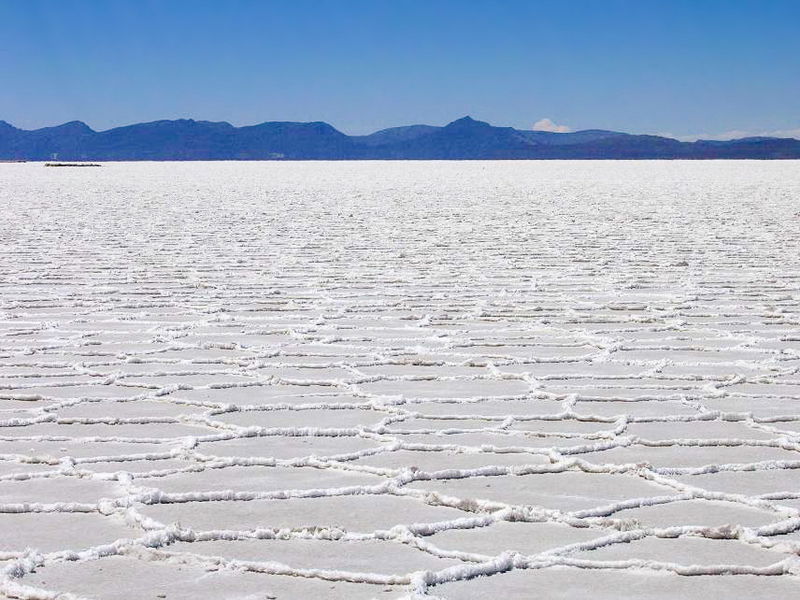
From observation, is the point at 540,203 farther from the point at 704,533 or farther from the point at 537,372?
the point at 704,533

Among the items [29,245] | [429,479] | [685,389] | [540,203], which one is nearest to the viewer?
[429,479]

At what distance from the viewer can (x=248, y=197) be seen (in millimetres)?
15086

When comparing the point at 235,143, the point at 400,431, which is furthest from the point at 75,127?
the point at 400,431

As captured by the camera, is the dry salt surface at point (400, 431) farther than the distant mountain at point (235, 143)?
No

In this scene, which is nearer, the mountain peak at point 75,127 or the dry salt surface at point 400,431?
the dry salt surface at point 400,431

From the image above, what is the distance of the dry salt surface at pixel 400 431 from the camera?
1.66 metres

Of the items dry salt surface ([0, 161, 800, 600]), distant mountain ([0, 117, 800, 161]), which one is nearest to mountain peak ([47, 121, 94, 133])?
distant mountain ([0, 117, 800, 161])

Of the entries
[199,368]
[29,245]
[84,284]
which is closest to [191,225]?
[29,245]

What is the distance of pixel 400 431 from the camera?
8.16 feet

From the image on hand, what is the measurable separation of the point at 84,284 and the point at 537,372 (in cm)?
282

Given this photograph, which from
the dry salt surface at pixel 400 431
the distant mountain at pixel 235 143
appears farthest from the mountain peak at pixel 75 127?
the dry salt surface at pixel 400 431

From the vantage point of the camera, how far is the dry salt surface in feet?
5.45

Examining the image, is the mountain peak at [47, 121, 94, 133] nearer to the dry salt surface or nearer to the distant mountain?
the distant mountain

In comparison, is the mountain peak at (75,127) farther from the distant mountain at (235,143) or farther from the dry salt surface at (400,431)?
the dry salt surface at (400,431)
